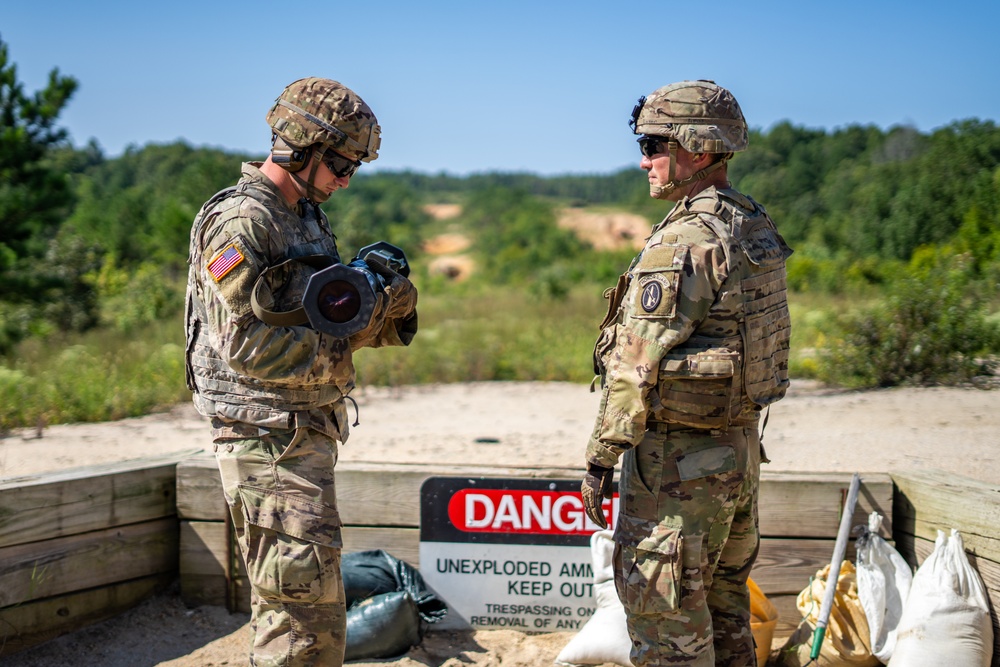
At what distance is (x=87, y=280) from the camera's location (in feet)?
52.1

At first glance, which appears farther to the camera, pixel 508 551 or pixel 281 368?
pixel 508 551

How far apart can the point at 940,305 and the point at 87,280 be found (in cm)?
1390

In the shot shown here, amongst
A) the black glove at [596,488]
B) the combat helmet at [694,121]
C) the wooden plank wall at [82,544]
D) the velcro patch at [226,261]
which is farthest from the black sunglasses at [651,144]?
the wooden plank wall at [82,544]

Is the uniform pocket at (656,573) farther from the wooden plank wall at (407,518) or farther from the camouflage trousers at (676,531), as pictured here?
the wooden plank wall at (407,518)

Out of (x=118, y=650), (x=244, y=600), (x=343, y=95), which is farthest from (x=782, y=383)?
(x=118, y=650)

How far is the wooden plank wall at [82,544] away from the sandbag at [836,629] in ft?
9.10

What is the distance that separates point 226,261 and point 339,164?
53 cm

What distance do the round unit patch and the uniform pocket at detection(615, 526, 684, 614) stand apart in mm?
667

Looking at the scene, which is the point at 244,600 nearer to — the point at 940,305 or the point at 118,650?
the point at 118,650

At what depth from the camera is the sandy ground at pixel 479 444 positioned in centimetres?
A: 375

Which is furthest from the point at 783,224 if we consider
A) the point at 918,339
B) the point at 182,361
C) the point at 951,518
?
the point at 951,518

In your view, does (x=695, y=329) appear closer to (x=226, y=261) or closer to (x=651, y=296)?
(x=651, y=296)

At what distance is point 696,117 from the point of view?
274 centimetres

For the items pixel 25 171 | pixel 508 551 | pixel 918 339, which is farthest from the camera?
pixel 25 171
